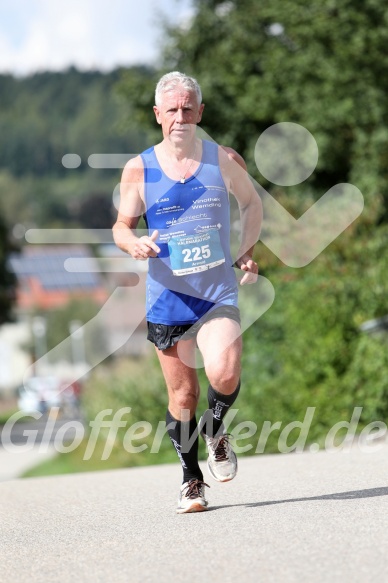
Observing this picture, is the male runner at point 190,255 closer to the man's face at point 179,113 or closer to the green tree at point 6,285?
the man's face at point 179,113

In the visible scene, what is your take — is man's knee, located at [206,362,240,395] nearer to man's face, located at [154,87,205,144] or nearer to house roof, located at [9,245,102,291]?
man's face, located at [154,87,205,144]

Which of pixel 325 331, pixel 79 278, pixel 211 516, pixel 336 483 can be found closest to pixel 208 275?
pixel 211 516

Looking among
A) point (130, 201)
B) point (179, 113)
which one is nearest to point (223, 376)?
point (130, 201)

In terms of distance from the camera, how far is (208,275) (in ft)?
22.8

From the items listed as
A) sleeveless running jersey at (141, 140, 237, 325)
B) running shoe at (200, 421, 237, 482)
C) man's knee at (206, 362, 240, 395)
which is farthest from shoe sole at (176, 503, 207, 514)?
sleeveless running jersey at (141, 140, 237, 325)

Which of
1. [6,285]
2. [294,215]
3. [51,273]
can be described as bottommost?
[51,273]

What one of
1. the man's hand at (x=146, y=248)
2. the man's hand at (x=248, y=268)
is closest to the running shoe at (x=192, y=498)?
the man's hand at (x=248, y=268)

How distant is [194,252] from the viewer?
6.83 meters

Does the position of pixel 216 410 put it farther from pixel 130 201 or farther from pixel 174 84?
pixel 174 84

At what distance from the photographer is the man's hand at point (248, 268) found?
700 centimetres

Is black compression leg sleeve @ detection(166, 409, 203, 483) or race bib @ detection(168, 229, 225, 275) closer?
race bib @ detection(168, 229, 225, 275)

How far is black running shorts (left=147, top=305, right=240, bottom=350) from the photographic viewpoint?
276 inches

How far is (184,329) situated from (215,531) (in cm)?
132

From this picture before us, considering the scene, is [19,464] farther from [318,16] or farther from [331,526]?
[331,526]
